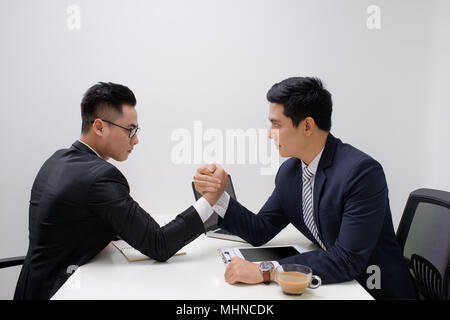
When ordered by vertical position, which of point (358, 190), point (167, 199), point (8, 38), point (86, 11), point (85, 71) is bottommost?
point (167, 199)

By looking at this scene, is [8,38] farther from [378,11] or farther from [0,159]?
[378,11]

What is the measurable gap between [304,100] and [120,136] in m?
0.75

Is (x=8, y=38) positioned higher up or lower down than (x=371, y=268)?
higher up

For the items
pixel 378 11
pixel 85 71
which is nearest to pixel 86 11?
pixel 85 71

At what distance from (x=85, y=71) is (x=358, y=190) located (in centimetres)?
180

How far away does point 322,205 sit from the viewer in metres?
1.28

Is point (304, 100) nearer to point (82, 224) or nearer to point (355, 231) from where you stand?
point (355, 231)

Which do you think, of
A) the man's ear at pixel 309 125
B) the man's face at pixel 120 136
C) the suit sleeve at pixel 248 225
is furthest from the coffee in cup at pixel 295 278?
the man's face at pixel 120 136

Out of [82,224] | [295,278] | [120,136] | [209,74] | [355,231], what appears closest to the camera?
[295,278]

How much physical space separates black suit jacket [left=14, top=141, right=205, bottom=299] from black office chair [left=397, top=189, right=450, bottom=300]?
918 millimetres

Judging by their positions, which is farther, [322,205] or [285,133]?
[285,133]

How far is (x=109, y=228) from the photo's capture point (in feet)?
4.33

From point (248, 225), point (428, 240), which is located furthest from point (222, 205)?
point (428, 240)

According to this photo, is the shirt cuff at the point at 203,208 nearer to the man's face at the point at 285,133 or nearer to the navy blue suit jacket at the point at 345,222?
the navy blue suit jacket at the point at 345,222
